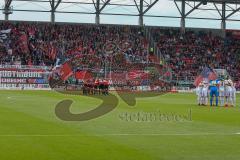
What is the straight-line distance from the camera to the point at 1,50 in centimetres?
6412

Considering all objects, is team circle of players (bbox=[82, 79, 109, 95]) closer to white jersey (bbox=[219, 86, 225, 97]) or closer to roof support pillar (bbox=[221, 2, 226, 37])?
white jersey (bbox=[219, 86, 225, 97])

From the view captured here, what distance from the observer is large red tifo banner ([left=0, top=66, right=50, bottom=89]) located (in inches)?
2341

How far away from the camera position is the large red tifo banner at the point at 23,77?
195ft

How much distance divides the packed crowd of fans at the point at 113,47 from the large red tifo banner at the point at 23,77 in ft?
7.25

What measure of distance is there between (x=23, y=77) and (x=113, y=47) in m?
13.0

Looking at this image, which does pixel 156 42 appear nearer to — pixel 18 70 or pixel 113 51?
pixel 113 51

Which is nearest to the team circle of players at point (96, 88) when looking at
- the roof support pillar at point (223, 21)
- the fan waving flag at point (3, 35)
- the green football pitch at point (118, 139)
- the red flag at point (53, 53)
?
the red flag at point (53, 53)

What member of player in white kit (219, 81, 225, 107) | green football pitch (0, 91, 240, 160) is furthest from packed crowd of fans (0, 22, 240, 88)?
green football pitch (0, 91, 240, 160)

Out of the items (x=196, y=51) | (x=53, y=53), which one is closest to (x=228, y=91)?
(x=53, y=53)

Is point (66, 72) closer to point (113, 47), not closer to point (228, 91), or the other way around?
point (113, 47)

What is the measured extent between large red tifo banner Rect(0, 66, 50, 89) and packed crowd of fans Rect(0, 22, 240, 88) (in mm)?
2209

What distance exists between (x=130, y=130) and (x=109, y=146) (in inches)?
143

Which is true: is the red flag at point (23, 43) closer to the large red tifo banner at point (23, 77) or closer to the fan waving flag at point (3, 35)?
the fan waving flag at point (3, 35)

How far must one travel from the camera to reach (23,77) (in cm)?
6044
